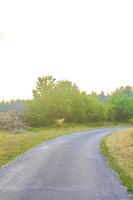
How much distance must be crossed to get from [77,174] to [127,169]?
338cm

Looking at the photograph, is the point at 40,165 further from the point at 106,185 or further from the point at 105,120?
the point at 105,120

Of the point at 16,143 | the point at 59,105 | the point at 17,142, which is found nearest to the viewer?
the point at 16,143

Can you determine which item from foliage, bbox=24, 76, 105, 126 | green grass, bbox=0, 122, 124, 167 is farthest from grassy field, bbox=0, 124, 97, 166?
foliage, bbox=24, 76, 105, 126

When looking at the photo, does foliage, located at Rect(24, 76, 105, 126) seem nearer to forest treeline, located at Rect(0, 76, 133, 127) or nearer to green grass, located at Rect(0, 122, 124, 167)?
forest treeline, located at Rect(0, 76, 133, 127)

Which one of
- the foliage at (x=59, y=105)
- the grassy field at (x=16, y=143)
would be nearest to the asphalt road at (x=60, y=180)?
the grassy field at (x=16, y=143)

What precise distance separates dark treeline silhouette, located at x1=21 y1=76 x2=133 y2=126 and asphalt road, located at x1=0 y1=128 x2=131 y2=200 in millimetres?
56138

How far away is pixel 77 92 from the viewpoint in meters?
106

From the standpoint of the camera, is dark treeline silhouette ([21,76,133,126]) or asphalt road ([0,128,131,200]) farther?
dark treeline silhouette ([21,76,133,126])

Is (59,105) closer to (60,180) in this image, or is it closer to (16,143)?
(16,143)

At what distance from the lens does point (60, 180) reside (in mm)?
20078

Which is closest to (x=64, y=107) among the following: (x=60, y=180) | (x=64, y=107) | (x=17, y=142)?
(x=64, y=107)

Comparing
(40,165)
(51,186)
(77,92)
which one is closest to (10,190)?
(51,186)

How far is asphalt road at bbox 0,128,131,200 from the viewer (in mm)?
16516

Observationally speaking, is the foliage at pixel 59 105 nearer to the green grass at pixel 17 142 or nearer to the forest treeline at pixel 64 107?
the forest treeline at pixel 64 107
